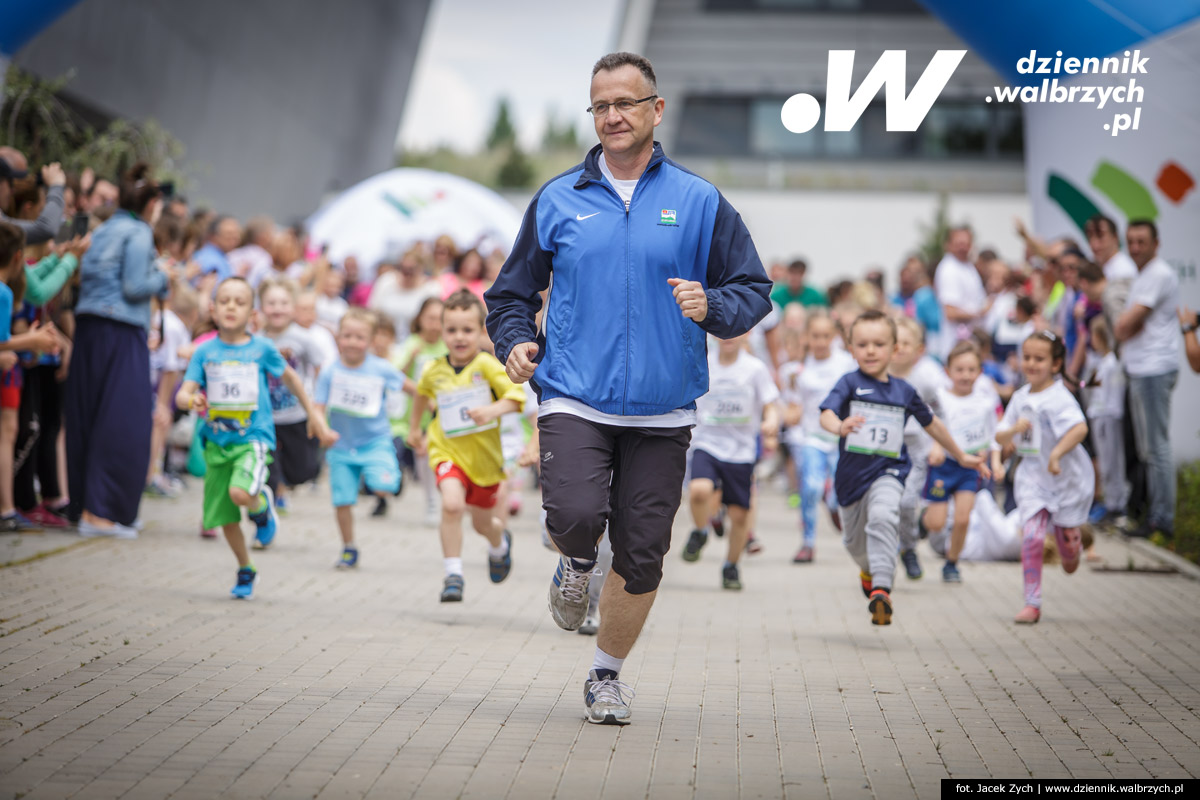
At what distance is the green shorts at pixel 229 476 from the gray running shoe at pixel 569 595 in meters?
2.88

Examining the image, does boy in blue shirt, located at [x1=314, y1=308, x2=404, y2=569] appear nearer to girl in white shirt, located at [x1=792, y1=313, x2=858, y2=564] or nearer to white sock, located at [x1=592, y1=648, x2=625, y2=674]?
girl in white shirt, located at [x1=792, y1=313, x2=858, y2=564]

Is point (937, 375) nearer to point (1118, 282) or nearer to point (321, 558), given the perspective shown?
point (1118, 282)

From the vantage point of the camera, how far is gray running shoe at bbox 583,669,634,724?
5.39 m

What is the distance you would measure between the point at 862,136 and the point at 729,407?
98.1 ft

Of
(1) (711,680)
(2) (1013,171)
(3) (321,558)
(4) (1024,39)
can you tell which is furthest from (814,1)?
(1) (711,680)

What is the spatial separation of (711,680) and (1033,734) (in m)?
1.50

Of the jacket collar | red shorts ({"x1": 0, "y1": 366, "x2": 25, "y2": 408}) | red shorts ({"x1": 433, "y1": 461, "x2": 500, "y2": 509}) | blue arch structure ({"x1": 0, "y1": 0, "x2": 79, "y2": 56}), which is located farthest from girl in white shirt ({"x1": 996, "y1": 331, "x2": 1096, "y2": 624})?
blue arch structure ({"x1": 0, "y1": 0, "x2": 79, "y2": 56})

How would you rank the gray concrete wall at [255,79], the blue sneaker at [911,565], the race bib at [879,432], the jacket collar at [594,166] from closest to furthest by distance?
the jacket collar at [594,166] < the race bib at [879,432] < the blue sneaker at [911,565] < the gray concrete wall at [255,79]

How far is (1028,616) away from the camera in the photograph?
825cm

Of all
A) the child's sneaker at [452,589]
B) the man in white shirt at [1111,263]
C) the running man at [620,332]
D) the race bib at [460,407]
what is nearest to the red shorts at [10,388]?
the race bib at [460,407]

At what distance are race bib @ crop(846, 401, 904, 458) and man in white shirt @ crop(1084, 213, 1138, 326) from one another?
4.57 m

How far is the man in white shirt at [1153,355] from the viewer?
1131 cm

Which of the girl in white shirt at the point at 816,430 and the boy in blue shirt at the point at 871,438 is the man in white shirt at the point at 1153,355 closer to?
the girl in white shirt at the point at 816,430

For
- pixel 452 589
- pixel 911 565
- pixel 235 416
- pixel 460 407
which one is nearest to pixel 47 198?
pixel 235 416
